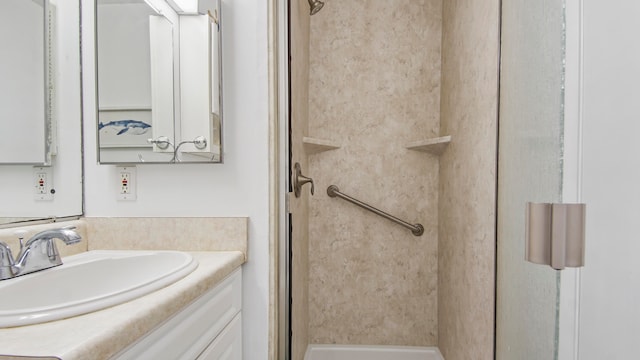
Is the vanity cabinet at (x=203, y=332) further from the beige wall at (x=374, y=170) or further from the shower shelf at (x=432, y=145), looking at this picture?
the shower shelf at (x=432, y=145)

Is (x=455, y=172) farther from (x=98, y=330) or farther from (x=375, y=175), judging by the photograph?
(x=98, y=330)

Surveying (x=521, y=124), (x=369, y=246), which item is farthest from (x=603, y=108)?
(x=369, y=246)

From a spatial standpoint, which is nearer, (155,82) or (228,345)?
(228,345)

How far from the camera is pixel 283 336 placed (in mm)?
1177

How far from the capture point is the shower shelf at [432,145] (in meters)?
1.72

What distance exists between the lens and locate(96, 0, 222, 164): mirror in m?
1.11

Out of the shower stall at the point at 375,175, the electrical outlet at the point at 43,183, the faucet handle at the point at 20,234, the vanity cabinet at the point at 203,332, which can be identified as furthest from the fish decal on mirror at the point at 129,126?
the shower stall at the point at 375,175

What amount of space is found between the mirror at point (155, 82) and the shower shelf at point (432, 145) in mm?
1169

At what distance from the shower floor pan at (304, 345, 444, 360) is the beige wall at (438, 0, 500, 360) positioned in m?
0.15

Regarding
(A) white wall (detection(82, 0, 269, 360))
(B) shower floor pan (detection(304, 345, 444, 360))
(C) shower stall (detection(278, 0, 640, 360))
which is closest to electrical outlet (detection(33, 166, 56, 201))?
(A) white wall (detection(82, 0, 269, 360))

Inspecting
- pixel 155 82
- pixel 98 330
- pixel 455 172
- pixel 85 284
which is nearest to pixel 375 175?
pixel 455 172

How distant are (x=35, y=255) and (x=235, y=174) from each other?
0.57m

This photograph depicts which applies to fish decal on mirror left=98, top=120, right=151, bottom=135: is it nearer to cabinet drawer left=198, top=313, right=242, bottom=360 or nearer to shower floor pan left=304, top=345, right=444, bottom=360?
cabinet drawer left=198, top=313, right=242, bottom=360

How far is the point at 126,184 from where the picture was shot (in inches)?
45.2
